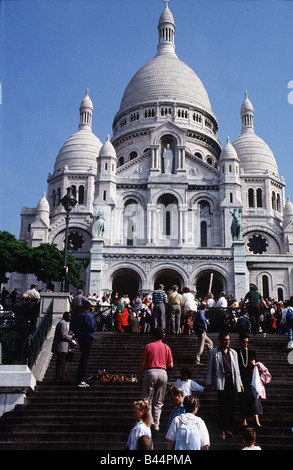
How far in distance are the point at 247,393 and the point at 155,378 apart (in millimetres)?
1433

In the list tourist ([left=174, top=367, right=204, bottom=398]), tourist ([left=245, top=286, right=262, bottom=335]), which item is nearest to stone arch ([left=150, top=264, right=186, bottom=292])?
tourist ([left=245, top=286, right=262, bottom=335])

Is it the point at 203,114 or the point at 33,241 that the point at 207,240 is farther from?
the point at 203,114

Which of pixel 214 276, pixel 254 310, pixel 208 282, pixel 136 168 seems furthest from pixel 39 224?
pixel 254 310

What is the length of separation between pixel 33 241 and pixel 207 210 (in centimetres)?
1439

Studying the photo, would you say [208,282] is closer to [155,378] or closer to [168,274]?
[168,274]

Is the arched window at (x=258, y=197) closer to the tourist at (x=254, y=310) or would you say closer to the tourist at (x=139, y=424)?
the tourist at (x=254, y=310)

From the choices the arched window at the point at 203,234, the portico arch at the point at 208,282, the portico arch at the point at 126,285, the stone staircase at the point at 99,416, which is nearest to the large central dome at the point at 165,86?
the arched window at the point at 203,234

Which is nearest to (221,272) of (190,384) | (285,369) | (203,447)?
(285,369)

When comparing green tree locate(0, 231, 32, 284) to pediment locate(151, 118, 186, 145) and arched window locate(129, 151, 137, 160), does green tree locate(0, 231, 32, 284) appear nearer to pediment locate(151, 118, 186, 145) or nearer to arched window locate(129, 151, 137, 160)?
pediment locate(151, 118, 186, 145)

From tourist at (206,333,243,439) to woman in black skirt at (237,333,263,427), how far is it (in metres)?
0.10

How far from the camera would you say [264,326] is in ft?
67.5

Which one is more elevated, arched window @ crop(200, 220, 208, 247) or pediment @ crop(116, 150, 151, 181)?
pediment @ crop(116, 150, 151, 181)

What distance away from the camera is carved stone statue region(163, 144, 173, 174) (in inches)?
1698

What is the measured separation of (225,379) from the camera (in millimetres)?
8555
